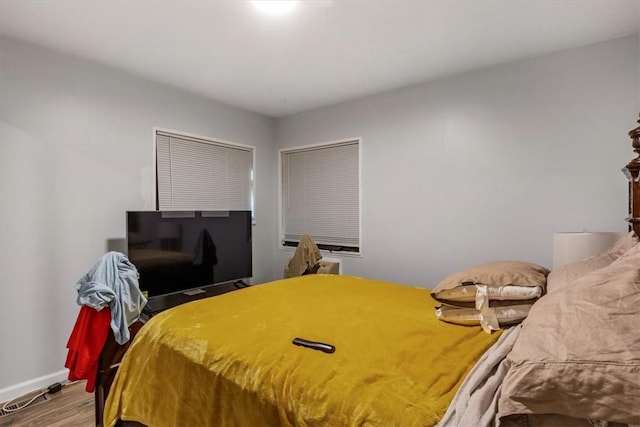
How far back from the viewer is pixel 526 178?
109 inches

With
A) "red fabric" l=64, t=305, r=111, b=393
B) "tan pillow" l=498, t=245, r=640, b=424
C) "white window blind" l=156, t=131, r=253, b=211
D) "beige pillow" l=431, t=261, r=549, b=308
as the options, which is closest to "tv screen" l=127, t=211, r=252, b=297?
"white window blind" l=156, t=131, r=253, b=211

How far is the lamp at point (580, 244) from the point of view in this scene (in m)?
2.01

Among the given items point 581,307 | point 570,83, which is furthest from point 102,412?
point 570,83

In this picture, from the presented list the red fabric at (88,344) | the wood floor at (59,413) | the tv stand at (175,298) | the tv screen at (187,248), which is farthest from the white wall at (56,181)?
the red fabric at (88,344)

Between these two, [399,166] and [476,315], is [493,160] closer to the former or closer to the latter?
[399,166]

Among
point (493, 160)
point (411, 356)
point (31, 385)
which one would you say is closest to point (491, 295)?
point (411, 356)

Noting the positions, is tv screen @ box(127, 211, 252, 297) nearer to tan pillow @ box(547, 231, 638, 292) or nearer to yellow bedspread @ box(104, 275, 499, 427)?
yellow bedspread @ box(104, 275, 499, 427)

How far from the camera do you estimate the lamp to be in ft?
6.59

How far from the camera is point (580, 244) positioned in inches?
81.0

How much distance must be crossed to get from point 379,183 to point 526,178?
136 cm

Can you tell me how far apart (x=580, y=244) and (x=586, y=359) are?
1.68 metres

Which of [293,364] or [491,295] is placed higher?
[491,295]

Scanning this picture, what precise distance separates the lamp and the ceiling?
1417mm

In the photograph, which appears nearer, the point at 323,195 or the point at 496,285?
the point at 496,285
